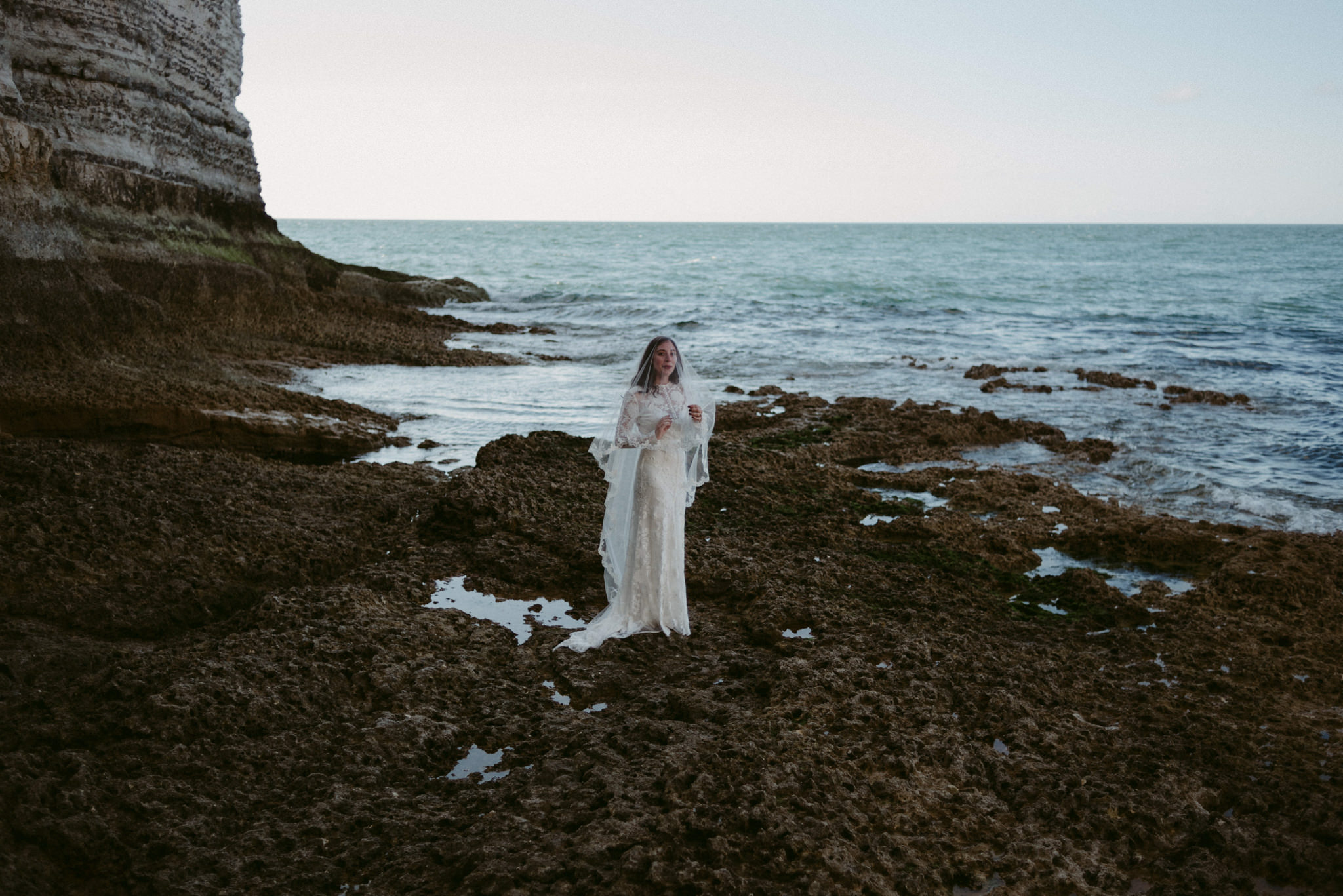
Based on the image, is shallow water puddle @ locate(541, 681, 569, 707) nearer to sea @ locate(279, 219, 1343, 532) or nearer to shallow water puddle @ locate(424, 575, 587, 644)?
shallow water puddle @ locate(424, 575, 587, 644)

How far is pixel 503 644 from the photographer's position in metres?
6.18

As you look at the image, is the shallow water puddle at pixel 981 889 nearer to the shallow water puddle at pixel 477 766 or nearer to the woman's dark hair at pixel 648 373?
the shallow water puddle at pixel 477 766

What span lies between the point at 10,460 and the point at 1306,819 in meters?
9.43

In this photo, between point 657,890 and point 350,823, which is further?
point 350,823

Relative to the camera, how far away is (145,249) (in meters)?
15.2

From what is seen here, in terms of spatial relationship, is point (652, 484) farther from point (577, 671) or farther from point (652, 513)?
point (577, 671)

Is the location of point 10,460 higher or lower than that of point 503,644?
higher

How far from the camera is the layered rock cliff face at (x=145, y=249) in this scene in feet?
35.4

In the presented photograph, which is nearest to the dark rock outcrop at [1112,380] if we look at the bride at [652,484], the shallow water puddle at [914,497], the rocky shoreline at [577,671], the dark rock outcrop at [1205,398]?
the dark rock outcrop at [1205,398]

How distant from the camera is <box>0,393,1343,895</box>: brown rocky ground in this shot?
3.96 metres

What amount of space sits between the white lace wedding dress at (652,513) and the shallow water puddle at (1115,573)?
3.53 metres

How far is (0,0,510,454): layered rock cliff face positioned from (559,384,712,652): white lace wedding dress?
6088mm

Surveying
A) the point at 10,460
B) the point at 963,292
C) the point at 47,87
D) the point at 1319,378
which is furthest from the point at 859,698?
the point at 963,292

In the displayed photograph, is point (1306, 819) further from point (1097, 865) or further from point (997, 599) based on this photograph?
point (997, 599)
